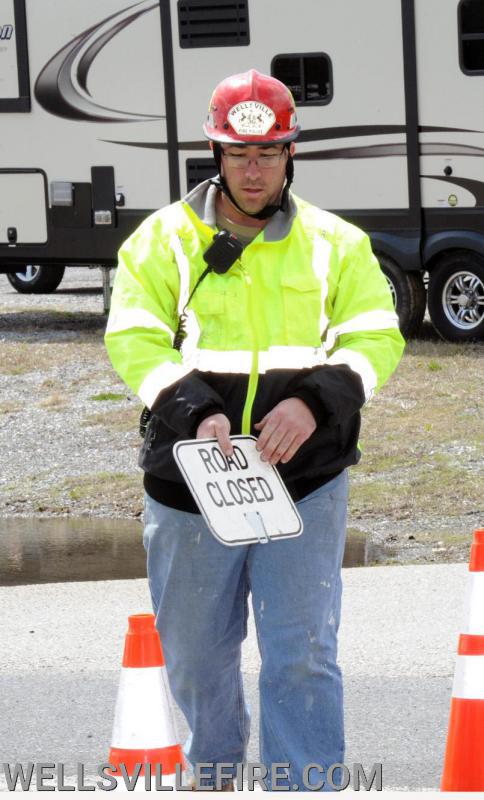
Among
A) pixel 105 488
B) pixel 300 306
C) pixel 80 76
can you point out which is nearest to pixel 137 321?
pixel 300 306

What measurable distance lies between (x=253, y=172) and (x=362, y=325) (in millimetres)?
478

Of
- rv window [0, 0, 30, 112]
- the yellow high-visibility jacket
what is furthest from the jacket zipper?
rv window [0, 0, 30, 112]

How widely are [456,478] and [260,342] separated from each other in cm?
527

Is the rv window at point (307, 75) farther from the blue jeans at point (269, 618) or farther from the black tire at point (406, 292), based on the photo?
the blue jeans at point (269, 618)

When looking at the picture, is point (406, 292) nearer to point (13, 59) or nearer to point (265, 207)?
point (13, 59)

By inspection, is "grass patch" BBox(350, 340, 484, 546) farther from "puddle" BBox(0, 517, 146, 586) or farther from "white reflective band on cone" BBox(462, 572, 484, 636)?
"white reflective band on cone" BBox(462, 572, 484, 636)

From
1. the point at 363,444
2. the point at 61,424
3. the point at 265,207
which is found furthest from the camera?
the point at 61,424

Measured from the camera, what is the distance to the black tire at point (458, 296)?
13156mm

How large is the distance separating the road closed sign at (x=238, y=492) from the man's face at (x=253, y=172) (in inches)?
24.4

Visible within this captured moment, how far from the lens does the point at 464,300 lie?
43.5ft

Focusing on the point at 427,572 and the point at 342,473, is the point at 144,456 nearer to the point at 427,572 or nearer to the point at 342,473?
the point at 342,473

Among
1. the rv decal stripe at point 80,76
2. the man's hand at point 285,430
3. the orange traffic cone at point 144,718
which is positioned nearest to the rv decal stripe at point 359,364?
the man's hand at point 285,430

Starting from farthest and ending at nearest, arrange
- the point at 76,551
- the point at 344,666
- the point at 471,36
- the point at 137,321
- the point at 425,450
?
the point at 471,36 → the point at 425,450 → the point at 76,551 → the point at 344,666 → the point at 137,321

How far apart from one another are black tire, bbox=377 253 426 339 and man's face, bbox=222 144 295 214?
9.53 metres
